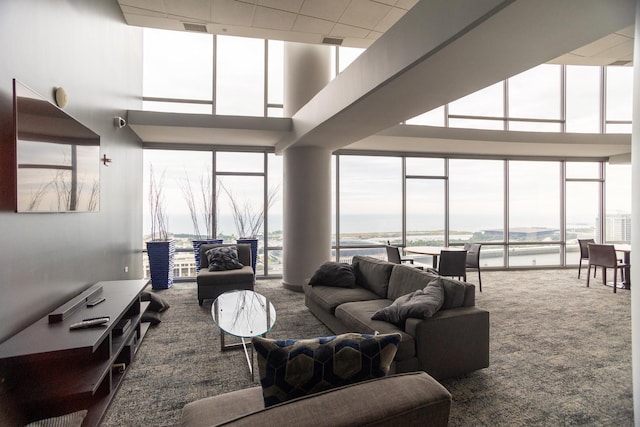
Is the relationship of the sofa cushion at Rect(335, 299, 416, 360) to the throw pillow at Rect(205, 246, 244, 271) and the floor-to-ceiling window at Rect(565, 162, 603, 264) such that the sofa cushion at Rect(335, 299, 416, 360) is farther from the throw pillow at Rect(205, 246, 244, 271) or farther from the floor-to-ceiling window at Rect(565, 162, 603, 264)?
the floor-to-ceiling window at Rect(565, 162, 603, 264)

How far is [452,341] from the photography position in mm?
2750

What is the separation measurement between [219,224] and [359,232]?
3.00 m

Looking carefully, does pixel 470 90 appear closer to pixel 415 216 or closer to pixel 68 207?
pixel 68 207

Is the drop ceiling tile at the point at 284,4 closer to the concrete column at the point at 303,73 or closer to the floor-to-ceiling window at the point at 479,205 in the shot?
the concrete column at the point at 303,73

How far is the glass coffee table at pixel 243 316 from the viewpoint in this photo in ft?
9.14

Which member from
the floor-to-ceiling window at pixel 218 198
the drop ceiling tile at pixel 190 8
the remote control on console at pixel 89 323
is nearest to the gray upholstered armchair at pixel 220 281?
the floor-to-ceiling window at pixel 218 198

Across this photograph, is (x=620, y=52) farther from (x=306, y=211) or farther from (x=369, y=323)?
(x=369, y=323)

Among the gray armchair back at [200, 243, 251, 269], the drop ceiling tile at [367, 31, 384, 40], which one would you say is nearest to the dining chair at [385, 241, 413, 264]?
the gray armchair back at [200, 243, 251, 269]

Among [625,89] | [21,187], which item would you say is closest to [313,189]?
[21,187]

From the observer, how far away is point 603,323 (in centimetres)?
424

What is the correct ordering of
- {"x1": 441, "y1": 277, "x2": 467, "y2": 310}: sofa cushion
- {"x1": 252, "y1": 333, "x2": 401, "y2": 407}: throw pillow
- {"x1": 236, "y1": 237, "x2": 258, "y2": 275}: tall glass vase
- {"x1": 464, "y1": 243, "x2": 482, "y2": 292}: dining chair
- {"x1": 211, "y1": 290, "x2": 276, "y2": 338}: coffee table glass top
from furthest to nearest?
{"x1": 236, "y1": 237, "x2": 258, "y2": 275}: tall glass vase → {"x1": 464, "y1": 243, "x2": 482, "y2": 292}: dining chair → {"x1": 441, "y1": 277, "x2": 467, "y2": 310}: sofa cushion → {"x1": 211, "y1": 290, "x2": 276, "y2": 338}: coffee table glass top → {"x1": 252, "y1": 333, "x2": 401, "y2": 407}: throw pillow

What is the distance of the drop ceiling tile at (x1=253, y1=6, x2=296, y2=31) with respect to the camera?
14.2 feet

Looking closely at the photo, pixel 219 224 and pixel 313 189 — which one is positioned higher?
pixel 313 189

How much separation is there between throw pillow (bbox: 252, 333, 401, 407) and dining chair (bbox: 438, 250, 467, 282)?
4457mm
